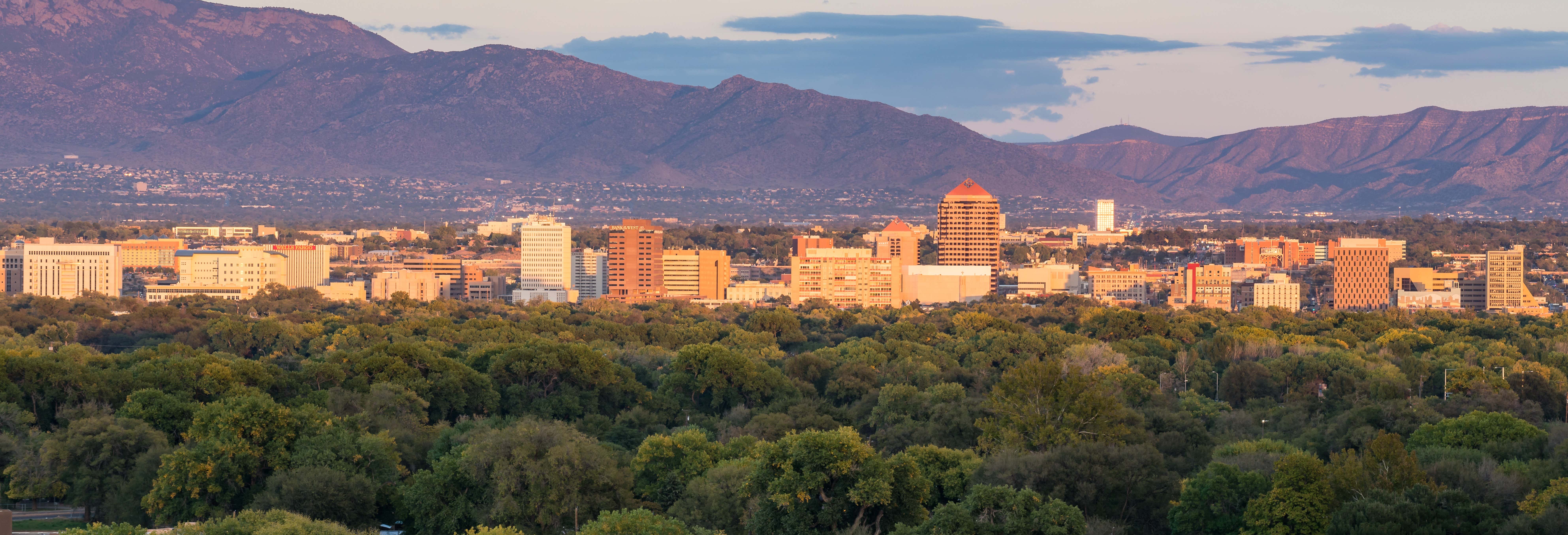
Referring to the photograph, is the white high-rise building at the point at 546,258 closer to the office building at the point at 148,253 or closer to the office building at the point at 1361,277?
the office building at the point at 148,253

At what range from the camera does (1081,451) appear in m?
36.8

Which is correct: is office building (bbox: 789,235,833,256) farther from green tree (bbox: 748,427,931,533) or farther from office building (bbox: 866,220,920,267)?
green tree (bbox: 748,427,931,533)

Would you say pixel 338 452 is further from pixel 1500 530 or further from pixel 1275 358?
pixel 1275 358

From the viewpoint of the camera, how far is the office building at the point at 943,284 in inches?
6319

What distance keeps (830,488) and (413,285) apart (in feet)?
400

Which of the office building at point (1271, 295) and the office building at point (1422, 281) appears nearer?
the office building at point (1271, 295)

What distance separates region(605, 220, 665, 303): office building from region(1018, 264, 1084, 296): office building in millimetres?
33033

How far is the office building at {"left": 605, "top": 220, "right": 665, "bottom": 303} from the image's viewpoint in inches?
6122

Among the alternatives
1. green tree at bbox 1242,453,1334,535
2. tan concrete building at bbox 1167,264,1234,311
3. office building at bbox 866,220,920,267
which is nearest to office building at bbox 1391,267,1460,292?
tan concrete building at bbox 1167,264,1234,311

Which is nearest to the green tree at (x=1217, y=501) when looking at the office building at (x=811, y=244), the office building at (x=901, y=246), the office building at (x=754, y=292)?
the office building at (x=754, y=292)

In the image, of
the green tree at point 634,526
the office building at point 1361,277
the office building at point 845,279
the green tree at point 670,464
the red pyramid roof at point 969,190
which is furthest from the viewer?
the red pyramid roof at point 969,190

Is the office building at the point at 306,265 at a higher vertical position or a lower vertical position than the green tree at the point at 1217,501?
higher

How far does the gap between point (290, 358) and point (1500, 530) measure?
50.4m

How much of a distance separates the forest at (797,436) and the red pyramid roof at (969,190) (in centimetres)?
11320
